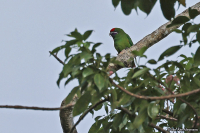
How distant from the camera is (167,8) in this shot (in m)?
1.55

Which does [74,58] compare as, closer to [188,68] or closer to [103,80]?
[103,80]

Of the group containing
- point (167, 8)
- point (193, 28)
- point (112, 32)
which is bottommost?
point (193, 28)

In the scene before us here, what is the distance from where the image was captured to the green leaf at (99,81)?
1343 mm

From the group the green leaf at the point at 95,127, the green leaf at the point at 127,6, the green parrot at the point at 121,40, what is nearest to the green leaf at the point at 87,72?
the green leaf at the point at 127,6

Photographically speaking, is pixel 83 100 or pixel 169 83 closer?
pixel 83 100

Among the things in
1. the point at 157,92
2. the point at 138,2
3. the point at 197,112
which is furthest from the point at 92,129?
the point at 138,2

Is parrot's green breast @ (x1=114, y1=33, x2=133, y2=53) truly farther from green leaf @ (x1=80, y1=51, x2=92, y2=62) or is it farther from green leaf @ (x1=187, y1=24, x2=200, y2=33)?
green leaf @ (x1=80, y1=51, x2=92, y2=62)

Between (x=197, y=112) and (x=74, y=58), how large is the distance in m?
0.82

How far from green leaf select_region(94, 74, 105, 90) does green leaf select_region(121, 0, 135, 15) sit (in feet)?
1.31

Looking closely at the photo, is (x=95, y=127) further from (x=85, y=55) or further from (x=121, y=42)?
(x=121, y=42)

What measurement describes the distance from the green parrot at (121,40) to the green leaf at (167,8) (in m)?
3.90

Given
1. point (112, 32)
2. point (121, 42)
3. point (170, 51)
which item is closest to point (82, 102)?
point (170, 51)

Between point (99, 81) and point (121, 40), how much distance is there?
14.0 feet

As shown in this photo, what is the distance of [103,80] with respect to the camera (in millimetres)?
1376
